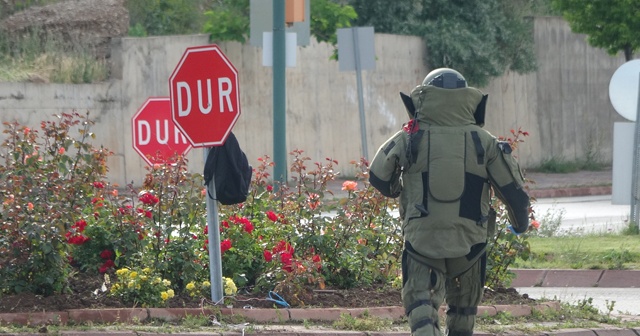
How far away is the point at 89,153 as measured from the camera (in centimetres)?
773

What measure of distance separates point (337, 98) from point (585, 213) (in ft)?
21.7

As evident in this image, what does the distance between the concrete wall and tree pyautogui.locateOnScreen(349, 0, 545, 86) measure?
475 millimetres

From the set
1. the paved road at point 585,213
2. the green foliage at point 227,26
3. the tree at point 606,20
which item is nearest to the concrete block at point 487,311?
the paved road at point 585,213

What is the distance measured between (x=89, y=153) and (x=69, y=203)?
45 cm

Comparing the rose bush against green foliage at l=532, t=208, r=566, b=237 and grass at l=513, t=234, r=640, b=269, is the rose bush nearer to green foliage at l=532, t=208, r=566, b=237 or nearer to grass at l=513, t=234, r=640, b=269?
grass at l=513, t=234, r=640, b=269

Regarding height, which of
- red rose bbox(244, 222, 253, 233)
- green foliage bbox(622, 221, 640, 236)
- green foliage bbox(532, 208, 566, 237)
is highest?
red rose bbox(244, 222, 253, 233)

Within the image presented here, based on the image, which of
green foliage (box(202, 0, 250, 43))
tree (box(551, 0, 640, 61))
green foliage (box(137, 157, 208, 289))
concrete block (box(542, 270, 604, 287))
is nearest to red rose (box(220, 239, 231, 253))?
green foliage (box(137, 157, 208, 289))

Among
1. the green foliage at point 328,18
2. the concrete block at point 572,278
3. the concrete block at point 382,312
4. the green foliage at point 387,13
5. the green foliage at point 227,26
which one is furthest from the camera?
the green foliage at point 387,13

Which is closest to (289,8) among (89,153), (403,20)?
(89,153)

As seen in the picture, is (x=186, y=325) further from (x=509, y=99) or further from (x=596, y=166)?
(x=596, y=166)

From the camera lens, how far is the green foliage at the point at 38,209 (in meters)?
7.10

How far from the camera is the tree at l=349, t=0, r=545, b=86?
2400 centimetres

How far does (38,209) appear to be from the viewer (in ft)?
23.5

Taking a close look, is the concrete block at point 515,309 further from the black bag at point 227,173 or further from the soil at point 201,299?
the black bag at point 227,173
